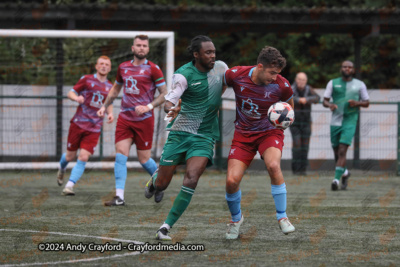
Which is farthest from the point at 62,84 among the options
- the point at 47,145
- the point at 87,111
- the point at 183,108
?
the point at 183,108

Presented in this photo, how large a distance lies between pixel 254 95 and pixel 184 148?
2.64 ft

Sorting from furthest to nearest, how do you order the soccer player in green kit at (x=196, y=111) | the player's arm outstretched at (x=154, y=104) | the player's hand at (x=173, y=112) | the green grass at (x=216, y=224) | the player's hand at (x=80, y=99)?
the player's hand at (x=80, y=99) < the player's arm outstretched at (x=154, y=104) < the soccer player in green kit at (x=196, y=111) < the player's hand at (x=173, y=112) < the green grass at (x=216, y=224)

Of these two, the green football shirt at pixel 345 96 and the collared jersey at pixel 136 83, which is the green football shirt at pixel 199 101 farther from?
the green football shirt at pixel 345 96

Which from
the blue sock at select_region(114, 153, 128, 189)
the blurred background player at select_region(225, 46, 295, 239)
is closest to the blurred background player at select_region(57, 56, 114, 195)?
the blue sock at select_region(114, 153, 128, 189)

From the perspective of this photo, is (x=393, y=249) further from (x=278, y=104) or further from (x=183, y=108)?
(x=183, y=108)

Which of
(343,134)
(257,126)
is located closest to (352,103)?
(343,134)

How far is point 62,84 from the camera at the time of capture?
1664 centimetres

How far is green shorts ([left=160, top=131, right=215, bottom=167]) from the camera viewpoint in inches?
250

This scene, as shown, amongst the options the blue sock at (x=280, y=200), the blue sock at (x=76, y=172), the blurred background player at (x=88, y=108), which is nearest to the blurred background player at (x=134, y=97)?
the blue sock at (x=76, y=172)

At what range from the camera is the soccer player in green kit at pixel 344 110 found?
38.6 ft

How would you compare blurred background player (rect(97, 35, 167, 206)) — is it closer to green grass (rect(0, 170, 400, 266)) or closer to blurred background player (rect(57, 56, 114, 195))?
green grass (rect(0, 170, 400, 266))

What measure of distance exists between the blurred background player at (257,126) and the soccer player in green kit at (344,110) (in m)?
5.42

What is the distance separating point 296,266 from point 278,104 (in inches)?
72.8

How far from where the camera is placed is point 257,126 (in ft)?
21.4
